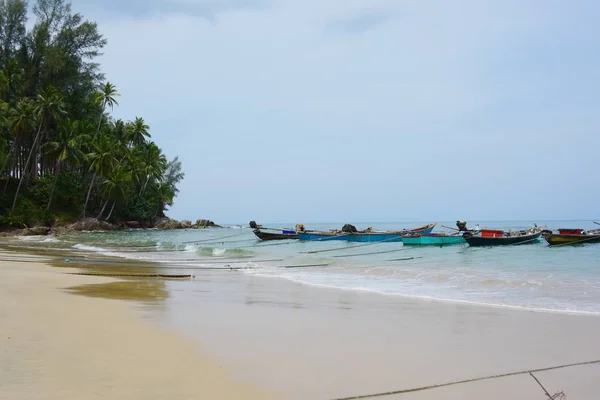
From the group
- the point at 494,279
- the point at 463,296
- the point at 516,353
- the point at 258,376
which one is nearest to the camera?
the point at 258,376

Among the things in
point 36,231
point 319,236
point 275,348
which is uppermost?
point 36,231

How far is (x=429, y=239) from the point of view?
115 ft

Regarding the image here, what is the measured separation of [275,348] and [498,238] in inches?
1211

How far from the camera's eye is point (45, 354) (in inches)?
182

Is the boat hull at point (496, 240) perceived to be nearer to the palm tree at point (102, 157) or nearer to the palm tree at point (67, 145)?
the palm tree at point (102, 157)

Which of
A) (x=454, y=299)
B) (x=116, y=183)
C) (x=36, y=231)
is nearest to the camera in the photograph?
(x=454, y=299)

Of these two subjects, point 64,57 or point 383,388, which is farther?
point 64,57

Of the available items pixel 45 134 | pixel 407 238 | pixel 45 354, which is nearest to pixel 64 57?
pixel 45 134

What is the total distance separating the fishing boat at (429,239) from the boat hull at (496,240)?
2921 millimetres

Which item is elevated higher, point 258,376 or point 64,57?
point 64,57

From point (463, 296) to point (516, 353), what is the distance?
16.8 ft

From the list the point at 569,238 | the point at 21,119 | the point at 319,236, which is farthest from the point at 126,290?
the point at 21,119

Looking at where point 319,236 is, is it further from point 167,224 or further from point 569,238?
point 167,224

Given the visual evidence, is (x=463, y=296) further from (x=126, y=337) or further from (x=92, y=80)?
(x=92, y=80)
